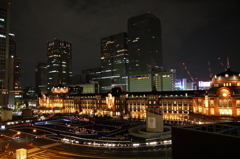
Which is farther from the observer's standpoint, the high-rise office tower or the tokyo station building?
the high-rise office tower

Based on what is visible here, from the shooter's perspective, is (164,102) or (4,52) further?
(4,52)

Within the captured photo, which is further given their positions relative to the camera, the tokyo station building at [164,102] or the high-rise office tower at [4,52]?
the high-rise office tower at [4,52]

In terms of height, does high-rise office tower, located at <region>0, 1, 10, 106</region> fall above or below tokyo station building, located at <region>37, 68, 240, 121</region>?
above

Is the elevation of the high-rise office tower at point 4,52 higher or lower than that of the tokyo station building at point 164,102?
higher

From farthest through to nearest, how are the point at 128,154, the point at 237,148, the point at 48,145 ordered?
the point at 48,145 → the point at 128,154 → the point at 237,148

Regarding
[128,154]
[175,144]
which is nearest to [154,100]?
[128,154]

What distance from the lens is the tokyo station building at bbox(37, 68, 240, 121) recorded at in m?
79.7

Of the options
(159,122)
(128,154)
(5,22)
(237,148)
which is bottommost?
(128,154)

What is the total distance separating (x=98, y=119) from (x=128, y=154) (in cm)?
6385

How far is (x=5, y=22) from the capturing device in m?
149

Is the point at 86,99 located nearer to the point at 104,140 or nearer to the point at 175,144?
the point at 104,140

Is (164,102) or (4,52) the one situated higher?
(4,52)

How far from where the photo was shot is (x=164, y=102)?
108m

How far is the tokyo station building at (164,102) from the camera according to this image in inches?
3137
